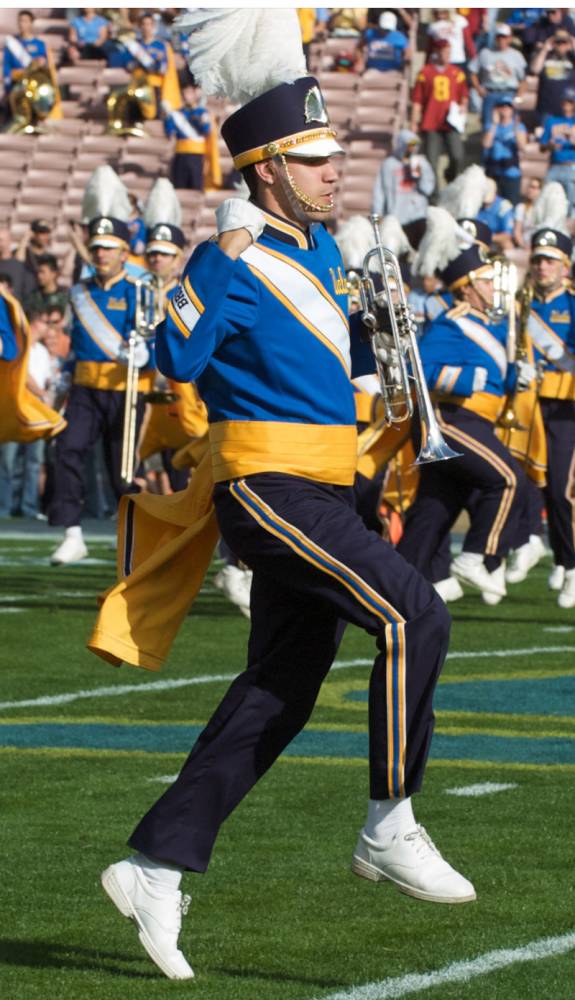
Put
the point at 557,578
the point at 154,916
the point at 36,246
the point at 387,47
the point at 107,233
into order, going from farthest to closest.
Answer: the point at 387,47, the point at 36,246, the point at 107,233, the point at 557,578, the point at 154,916

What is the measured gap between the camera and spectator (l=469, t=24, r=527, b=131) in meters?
22.0

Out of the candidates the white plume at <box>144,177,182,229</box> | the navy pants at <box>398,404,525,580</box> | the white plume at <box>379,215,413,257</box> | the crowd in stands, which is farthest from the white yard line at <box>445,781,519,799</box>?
the crowd in stands

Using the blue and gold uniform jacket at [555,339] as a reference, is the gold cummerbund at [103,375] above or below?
below

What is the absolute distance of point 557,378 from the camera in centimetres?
1285

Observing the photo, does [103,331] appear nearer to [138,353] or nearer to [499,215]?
[138,353]

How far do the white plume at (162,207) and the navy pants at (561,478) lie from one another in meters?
3.49

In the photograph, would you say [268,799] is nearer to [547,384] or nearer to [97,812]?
[97,812]

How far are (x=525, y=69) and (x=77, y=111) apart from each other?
528 cm

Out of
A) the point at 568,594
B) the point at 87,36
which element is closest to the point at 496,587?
the point at 568,594

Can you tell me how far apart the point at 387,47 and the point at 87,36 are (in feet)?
11.9

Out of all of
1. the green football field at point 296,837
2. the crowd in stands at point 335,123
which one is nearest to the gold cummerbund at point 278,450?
the green football field at point 296,837

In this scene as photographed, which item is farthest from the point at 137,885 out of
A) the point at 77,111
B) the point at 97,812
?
the point at 77,111

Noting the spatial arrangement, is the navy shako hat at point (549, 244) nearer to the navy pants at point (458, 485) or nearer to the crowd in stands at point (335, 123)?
the navy pants at point (458, 485)

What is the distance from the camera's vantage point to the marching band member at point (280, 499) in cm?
453
